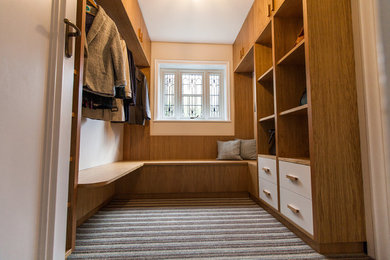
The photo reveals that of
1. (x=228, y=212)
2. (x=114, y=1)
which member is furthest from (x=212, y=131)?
(x=114, y=1)

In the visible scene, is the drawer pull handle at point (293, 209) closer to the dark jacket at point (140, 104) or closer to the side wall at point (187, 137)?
the side wall at point (187, 137)

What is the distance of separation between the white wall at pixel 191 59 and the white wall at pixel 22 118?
2.39 metres

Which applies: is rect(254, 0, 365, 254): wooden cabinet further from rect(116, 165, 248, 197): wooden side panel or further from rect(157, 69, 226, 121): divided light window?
rect(157, 69, 226, 121): divided light window

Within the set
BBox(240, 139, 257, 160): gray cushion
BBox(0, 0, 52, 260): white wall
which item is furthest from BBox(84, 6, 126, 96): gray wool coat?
BBox(240, 139, 257, 160): gray cushion

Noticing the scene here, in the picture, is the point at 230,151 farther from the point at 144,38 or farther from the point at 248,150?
the point at 144,38

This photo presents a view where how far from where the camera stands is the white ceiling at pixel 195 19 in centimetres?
239

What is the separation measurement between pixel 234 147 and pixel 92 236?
1.95m

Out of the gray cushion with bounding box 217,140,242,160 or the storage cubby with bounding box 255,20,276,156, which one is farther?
the gray cushion with bounding box 217,140,242,160

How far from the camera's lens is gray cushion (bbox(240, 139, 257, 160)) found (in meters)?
2.80

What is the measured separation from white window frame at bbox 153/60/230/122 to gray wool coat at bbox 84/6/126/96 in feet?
5.43

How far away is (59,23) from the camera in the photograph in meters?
0.82

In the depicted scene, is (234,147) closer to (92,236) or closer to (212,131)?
(212,131)

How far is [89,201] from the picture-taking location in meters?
1.79

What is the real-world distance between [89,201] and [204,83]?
244 centimetres
